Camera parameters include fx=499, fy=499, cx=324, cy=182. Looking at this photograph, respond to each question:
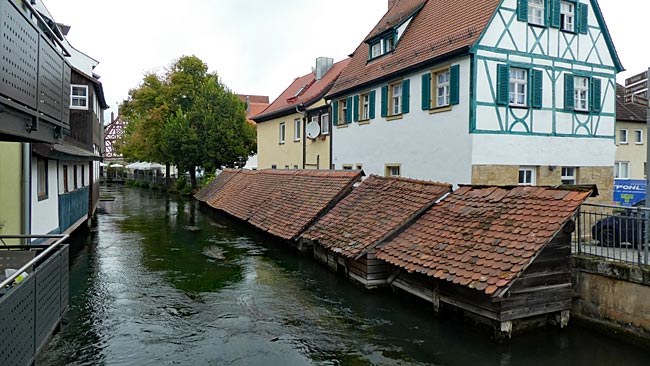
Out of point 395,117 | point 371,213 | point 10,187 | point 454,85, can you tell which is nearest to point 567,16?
point 454,85

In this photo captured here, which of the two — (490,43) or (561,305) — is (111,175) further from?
(561,305)

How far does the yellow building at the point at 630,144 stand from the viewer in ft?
89.2

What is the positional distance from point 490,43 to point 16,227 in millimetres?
12897

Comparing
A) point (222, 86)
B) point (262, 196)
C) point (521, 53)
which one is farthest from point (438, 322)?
point (222, 86)

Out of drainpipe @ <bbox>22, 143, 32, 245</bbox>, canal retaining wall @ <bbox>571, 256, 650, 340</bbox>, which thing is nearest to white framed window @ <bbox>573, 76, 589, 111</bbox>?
canal retaining wall @ <bbox>571, 256, 650, 340</bbox>

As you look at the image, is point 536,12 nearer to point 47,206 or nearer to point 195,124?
point 47,206

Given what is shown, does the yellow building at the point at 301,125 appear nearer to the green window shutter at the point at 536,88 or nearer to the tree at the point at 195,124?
the tree at the point at 195,124

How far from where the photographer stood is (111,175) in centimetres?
6969

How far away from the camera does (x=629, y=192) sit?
16.6 metres

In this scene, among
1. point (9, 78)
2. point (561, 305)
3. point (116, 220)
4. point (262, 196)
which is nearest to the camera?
point (9, 78)

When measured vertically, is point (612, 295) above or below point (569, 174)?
below

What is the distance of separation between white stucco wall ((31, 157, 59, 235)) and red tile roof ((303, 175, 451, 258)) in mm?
6284

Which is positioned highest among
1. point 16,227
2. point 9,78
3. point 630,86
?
point 630,86

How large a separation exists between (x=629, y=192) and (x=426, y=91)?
7.59 metres
